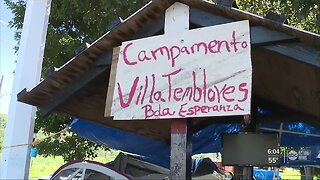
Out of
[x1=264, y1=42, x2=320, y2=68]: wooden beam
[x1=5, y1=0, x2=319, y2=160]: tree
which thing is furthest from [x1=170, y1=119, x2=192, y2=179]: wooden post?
[x1=5, y1=0, x2=319, y2=160]: tree

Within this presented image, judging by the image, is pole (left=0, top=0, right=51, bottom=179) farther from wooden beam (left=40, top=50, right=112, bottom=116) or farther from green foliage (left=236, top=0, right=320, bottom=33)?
green foliage (left=236, top=0, right=320, bottom=33)

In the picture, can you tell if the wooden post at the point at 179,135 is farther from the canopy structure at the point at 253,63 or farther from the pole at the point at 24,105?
the pole at the point at 24,105

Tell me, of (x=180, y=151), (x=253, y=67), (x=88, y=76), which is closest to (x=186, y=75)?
(x=180, y=151)

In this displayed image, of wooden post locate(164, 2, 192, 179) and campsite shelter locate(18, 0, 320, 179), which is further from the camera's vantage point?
wooden post locate(164, 2, 192, 179)

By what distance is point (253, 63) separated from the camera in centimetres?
389

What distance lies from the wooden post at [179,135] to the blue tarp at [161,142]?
286 cm

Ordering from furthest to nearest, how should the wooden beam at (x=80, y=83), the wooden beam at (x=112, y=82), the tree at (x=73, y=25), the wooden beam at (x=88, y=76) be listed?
the tree at (x=73, y=25) < the wooden beam at (x=80, y=83) < the wooden beam at (x=88, y=76) < the wooden beam at (x=112, y=82)

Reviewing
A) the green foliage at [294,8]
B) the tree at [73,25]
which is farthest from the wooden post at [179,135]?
the tree at [73,25]

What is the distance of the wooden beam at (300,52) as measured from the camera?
289cm

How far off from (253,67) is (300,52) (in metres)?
1.05

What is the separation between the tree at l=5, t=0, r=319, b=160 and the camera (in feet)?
23.6

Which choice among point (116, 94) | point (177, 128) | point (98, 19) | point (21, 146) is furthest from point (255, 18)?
point (98, 19)

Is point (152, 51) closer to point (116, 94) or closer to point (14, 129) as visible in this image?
point (116, 94)

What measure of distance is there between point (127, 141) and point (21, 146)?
2483 mm
